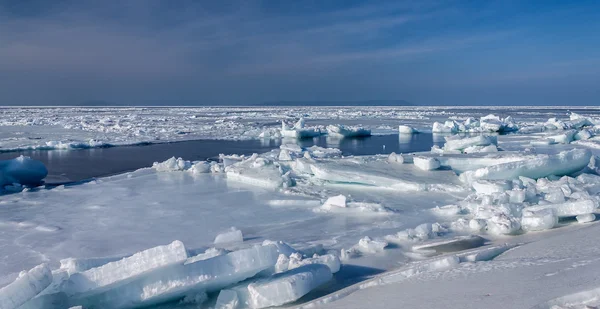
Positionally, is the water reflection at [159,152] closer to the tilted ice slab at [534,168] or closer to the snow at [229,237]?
the snow at [229,237]

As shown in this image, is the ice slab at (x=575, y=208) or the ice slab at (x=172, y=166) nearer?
the ice slab at (x=575, y=208)

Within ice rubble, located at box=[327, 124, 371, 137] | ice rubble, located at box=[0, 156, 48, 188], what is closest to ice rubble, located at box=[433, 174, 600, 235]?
ice rubble, located at box=[0, 156, 48, 188]

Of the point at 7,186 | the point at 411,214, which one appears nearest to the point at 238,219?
the point at 411,214

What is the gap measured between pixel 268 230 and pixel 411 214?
1.55 m

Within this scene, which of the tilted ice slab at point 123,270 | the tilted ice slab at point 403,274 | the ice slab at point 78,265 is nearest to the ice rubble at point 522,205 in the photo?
the tilted ice slab at point 403,274

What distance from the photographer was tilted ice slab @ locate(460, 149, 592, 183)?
619cm

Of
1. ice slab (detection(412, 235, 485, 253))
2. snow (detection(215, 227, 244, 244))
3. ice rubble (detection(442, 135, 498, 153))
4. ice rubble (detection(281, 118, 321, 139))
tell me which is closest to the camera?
ice slab (detection(412, 235, 485, 253))

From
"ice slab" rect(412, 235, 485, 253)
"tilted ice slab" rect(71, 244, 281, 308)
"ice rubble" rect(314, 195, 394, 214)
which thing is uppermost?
"tilted ice slab" rect(71, 244, 281, 308)

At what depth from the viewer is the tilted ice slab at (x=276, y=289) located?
270cm

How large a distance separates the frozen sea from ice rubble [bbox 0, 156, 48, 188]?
0.8 inches

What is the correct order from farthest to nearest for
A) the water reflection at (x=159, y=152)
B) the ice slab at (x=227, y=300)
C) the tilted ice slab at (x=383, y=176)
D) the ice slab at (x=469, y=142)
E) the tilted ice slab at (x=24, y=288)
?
the water reflection at (x=159, y=152) < the ice slab at (x=469, y=142) < the tilted ice slab at (x=383, y=176) < the ice slab at (x=227, y=300) < the tilted ice slab at (x=24, y=288)

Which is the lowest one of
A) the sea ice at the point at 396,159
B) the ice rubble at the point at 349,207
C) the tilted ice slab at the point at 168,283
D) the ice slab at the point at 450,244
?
the ice slab at the point at 450,244

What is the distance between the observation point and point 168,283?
268 cm

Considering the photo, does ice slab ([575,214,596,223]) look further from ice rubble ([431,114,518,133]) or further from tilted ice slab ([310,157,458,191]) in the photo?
ice rubble ([431,114,518,133])
